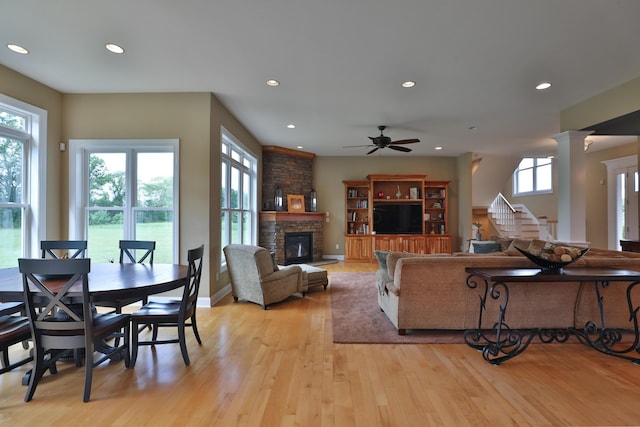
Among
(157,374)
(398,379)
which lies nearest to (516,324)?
(398,379)

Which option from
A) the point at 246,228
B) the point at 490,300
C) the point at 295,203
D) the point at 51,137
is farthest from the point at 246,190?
the point at 490,300

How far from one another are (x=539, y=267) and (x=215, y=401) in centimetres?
318

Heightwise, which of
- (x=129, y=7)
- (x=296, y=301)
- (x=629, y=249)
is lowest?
(x=296, y=301)

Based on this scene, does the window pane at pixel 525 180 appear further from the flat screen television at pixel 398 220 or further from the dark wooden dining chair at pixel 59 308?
the dark wooden dining chair at pixel 59 308

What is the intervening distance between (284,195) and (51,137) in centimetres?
463

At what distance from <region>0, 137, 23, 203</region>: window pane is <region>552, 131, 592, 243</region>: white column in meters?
7.57

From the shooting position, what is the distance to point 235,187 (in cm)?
594

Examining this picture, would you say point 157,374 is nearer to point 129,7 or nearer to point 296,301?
point 296,301

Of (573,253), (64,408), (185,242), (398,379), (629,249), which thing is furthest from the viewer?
(629,249)

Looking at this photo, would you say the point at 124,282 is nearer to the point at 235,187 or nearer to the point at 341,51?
the point at 341,51

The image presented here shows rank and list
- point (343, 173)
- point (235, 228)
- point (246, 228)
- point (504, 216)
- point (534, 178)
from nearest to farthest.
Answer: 1. point (235, 228)
2. point (246, 228)
3. point (343, 173)
4. point (504, 216)
5. point (534, 178)

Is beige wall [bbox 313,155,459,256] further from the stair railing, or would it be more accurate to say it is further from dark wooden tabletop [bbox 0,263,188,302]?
dark wooden tabletop [bbox 0,263,188,302]

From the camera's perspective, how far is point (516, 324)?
319 centimetres

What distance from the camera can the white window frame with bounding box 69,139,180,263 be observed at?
418 centimetres
